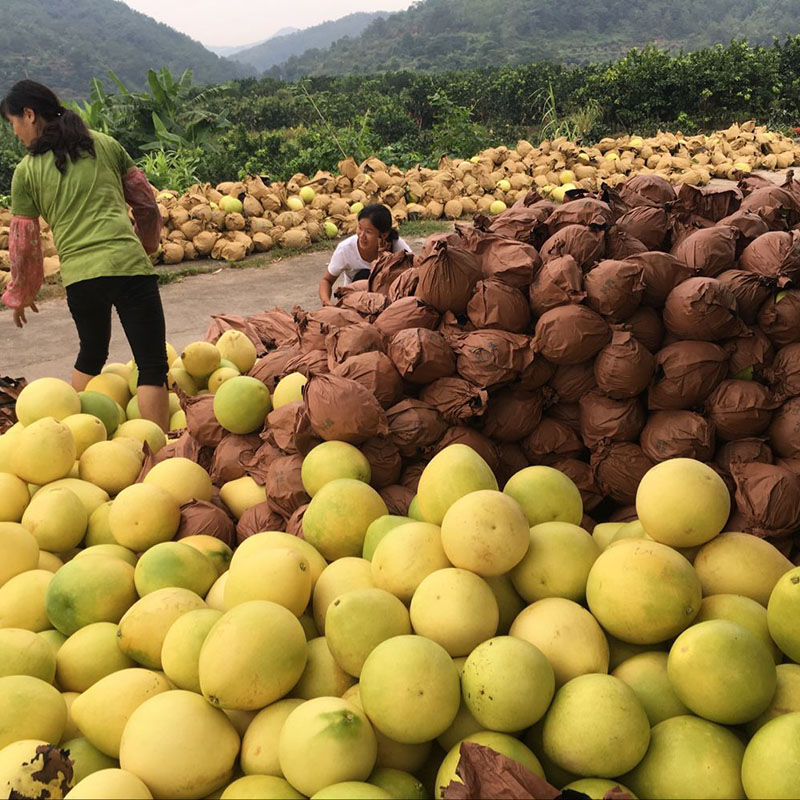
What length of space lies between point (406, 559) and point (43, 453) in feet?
5.01

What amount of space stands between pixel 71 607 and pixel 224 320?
2.69 metres

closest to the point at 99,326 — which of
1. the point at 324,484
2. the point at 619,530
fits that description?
the point at 324,484

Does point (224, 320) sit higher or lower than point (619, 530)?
higher

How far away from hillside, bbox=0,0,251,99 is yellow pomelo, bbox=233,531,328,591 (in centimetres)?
5901

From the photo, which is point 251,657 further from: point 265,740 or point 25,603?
point 25,603

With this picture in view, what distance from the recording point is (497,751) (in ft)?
4.09

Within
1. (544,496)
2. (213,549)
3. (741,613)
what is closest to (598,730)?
(741,613)

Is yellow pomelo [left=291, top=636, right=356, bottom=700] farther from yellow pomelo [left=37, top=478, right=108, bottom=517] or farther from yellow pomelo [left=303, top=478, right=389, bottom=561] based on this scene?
yellow pomelo [left=37, top=478, right=108, bottom=517]

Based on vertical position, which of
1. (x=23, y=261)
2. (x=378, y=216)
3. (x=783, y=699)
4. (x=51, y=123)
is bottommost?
(x=783, y=699)

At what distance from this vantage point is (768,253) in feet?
8.38

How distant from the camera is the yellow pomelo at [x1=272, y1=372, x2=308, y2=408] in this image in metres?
2.72

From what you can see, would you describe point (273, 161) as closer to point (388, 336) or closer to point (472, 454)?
point (388, 336)

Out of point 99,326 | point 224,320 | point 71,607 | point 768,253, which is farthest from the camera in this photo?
point 224,320

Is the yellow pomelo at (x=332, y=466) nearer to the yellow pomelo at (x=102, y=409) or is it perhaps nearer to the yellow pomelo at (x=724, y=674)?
the yellow pomelo at (x=724, y=674)
